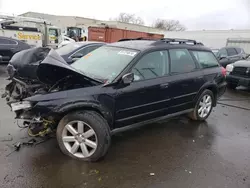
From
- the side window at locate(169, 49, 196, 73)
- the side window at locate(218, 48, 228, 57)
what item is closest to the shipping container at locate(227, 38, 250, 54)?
the side window at locate(218, 48, 228, 57)

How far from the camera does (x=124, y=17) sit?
78.5m

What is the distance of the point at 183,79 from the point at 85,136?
6.95 ft

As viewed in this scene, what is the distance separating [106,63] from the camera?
371cm

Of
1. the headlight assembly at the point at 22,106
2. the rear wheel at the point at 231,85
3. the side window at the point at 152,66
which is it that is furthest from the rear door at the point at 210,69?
the rear wheel at the point at 231,85

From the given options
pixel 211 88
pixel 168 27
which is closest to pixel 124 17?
pixel 168 27

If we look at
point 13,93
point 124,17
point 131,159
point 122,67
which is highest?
point 124,17

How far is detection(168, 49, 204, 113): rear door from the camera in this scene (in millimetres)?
4000

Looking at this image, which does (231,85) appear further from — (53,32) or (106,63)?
(53,32)

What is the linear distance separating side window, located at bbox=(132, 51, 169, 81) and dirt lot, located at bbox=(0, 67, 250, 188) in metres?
1.18

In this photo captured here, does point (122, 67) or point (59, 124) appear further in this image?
point (122, 67)

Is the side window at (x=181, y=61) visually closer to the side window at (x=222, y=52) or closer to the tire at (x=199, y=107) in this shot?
the tire at (x=199, y=107)

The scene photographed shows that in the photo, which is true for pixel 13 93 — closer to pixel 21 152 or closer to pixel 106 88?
pixel 21 152

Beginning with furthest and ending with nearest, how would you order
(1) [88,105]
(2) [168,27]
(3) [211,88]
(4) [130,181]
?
(2) [168,27] → (3) [211,88] → (1) [88,105] → (4) [130,181]

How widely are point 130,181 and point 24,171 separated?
54.4 inches
